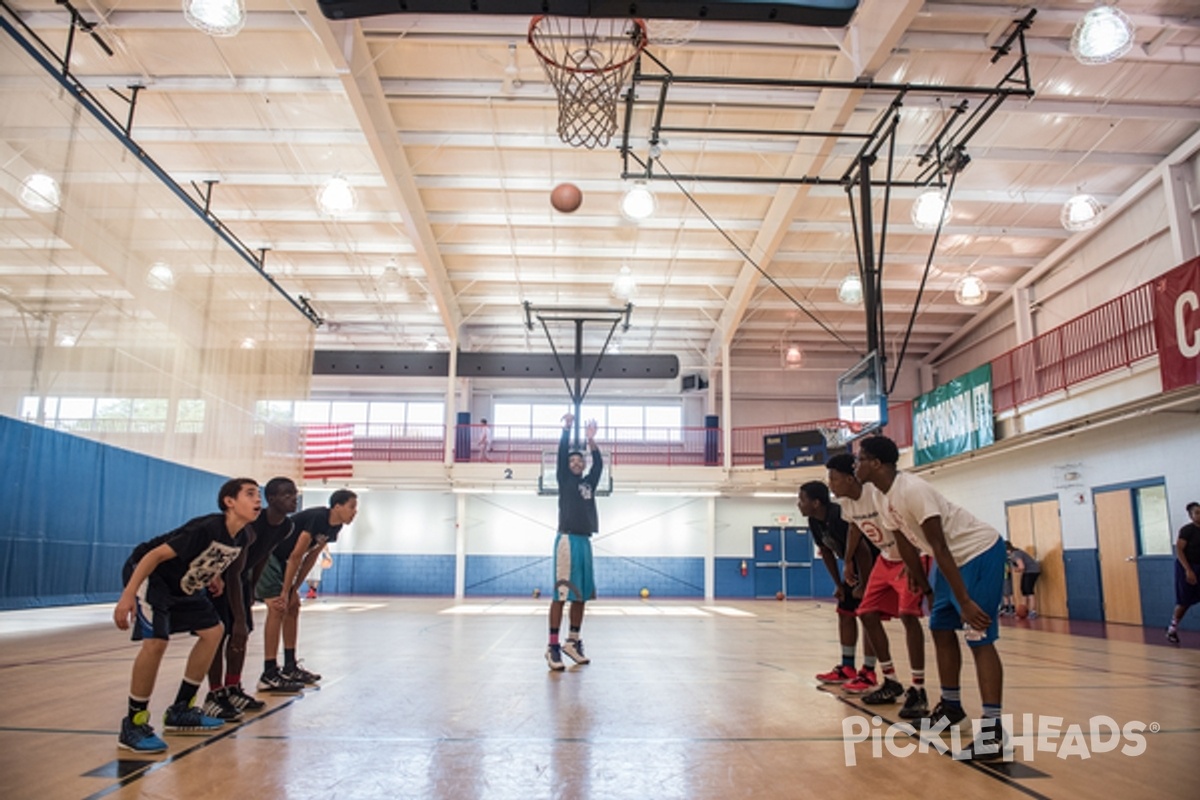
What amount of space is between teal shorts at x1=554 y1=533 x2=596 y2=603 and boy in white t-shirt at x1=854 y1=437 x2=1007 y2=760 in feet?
8.07

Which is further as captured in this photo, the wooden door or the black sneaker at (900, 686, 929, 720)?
the wooden door

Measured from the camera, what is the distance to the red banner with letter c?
332 inches

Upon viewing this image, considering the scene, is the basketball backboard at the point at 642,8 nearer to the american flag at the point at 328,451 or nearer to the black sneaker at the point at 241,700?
the black sneaker at the point at 241,700

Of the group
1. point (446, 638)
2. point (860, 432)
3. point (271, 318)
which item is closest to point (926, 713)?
point (446, 638)

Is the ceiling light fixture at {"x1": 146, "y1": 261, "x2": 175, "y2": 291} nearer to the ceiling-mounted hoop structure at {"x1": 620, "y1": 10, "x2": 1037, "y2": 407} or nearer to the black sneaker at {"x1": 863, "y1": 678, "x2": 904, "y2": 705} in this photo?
the ceiling-mounted hoop structure at {"x1": 620, "y1": 10, "x2": 1037, "y2": 407}

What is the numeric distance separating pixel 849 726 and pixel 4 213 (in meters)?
7.76

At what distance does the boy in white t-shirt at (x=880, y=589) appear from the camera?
399 centimetres

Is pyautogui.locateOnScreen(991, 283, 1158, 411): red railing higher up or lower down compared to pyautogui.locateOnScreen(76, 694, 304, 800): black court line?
higher up

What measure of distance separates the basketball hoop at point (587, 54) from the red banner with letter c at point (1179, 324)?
6.76 meters

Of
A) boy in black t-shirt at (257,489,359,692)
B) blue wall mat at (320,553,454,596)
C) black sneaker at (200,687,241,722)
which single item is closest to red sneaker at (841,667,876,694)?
boy in black t-shirt at (257,489,359,692)

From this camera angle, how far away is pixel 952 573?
3107mm

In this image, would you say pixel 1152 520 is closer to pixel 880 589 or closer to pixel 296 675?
pixel 880 589

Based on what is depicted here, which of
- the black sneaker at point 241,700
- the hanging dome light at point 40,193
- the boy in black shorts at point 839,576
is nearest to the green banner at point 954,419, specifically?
the boy in black shorts at point 839,576

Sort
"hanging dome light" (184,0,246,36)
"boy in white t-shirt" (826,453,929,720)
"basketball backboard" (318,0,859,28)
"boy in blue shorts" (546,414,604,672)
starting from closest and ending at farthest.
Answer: "boy in white t-shirt" (826,453,929,720), "boy in blue shorts" (546,414,604,672), "basketball backboard" (318,0,859,28), "hanging dome light" (184,0,246,36)
